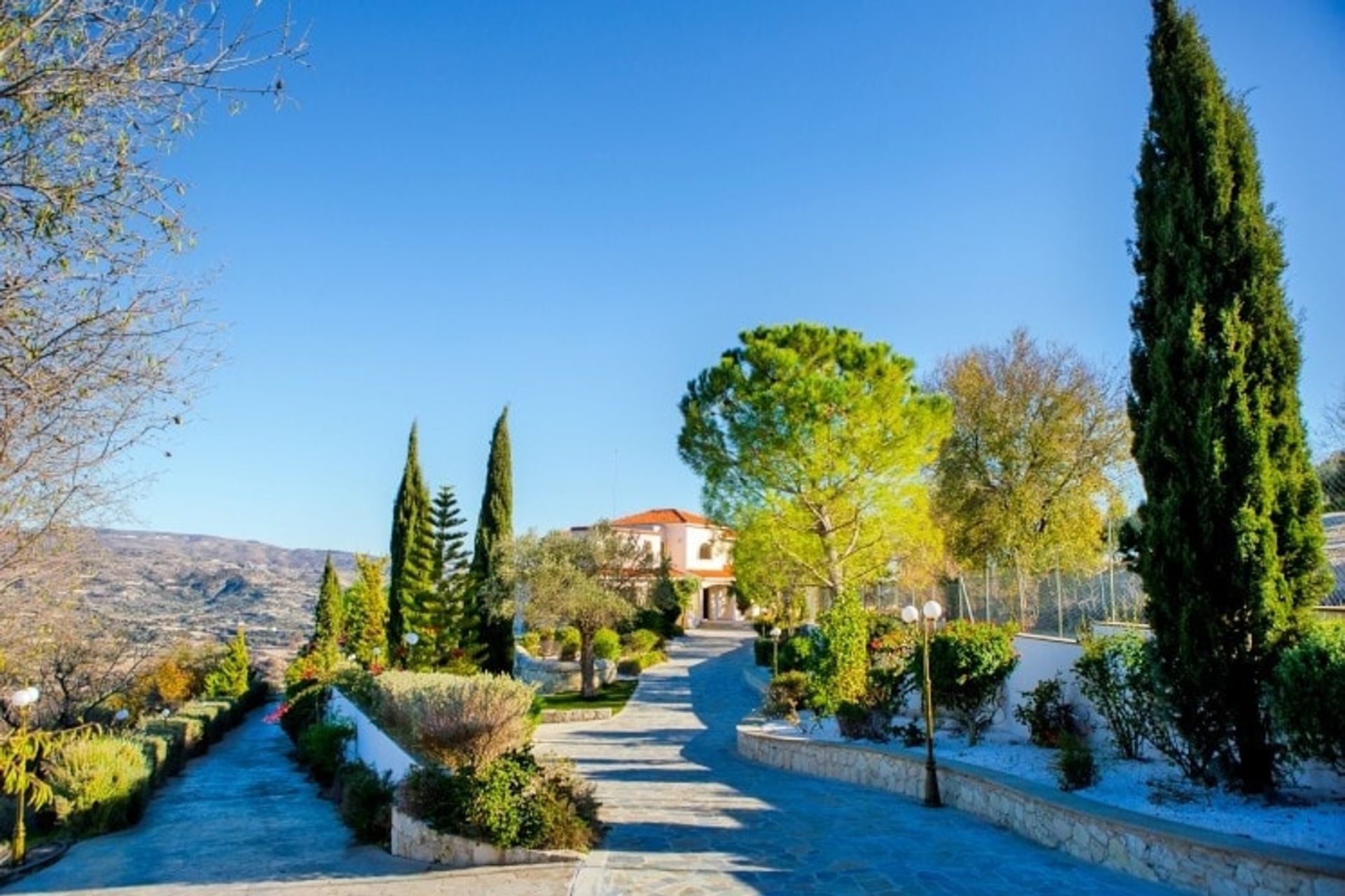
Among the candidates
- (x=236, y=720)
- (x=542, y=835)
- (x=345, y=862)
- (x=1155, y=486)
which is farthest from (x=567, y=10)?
(x=236, y=720)

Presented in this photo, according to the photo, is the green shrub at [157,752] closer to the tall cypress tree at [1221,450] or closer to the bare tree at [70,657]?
the bare tree at [70,657]

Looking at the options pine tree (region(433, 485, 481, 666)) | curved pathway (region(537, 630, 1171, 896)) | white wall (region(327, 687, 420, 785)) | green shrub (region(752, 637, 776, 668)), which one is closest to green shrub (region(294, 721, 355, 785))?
white wall (region(327, 687, 420, 785))

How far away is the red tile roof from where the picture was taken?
60.1m

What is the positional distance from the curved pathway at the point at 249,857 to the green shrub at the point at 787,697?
8.44m

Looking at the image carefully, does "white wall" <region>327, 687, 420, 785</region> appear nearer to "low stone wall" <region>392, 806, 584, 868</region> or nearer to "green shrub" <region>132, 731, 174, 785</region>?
"low stone wall" <region>392, 806, 584, 868</region>

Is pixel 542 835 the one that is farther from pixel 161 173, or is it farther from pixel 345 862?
pixel 161 173

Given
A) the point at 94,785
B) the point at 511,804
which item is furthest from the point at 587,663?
the point at 511,804

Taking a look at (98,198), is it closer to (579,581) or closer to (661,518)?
(579,581)

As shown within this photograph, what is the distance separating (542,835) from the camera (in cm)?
816

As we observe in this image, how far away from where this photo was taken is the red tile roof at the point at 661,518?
6009 cm

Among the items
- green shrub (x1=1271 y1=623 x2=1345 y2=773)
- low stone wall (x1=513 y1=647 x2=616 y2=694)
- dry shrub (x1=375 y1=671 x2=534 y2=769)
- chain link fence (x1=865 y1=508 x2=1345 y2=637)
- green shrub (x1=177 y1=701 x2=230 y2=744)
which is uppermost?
chain link fence (x1=865 y1=508 x2=1345 y2=637)

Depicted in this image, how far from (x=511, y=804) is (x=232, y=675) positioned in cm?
3131

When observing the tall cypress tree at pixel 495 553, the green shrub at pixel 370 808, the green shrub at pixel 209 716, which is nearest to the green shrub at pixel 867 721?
the green shrub at pixel 370 808

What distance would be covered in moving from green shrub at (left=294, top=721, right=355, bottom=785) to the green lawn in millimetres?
5322
